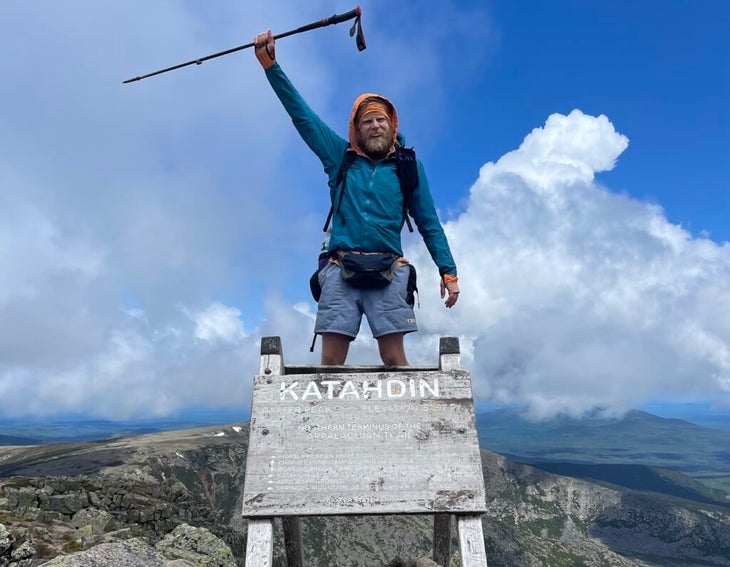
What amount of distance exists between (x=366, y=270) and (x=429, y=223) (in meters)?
1.64

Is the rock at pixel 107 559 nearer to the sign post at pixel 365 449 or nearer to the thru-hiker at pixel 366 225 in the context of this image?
the sign post at pixel 365 449

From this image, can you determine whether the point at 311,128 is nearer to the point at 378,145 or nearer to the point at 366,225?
the point at 378,145

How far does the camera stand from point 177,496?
126ft

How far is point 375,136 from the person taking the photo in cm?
787

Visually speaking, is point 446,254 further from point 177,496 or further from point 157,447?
point 157,447

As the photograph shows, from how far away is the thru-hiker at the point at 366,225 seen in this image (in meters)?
7.08

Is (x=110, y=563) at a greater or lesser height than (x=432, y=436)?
lesser

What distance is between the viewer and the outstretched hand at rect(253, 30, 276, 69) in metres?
7.30

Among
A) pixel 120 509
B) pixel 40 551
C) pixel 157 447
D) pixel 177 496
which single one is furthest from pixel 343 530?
pixel 40 551

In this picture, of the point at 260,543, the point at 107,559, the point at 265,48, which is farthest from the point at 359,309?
the point at 107,559

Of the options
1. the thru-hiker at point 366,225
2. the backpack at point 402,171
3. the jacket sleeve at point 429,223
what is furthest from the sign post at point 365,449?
the backpack at point 402,171

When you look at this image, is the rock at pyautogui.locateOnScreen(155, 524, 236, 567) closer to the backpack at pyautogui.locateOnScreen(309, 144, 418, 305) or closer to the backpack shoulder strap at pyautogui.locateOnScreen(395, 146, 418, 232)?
the backpack at pyautogui.locateOnScreen(309, 144, 418, 305)

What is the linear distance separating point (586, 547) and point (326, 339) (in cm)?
20835

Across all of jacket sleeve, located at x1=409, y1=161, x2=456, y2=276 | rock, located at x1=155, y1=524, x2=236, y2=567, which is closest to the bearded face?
jacket sleeve, located at x1=409, y1=161, x2=456, y2=276
